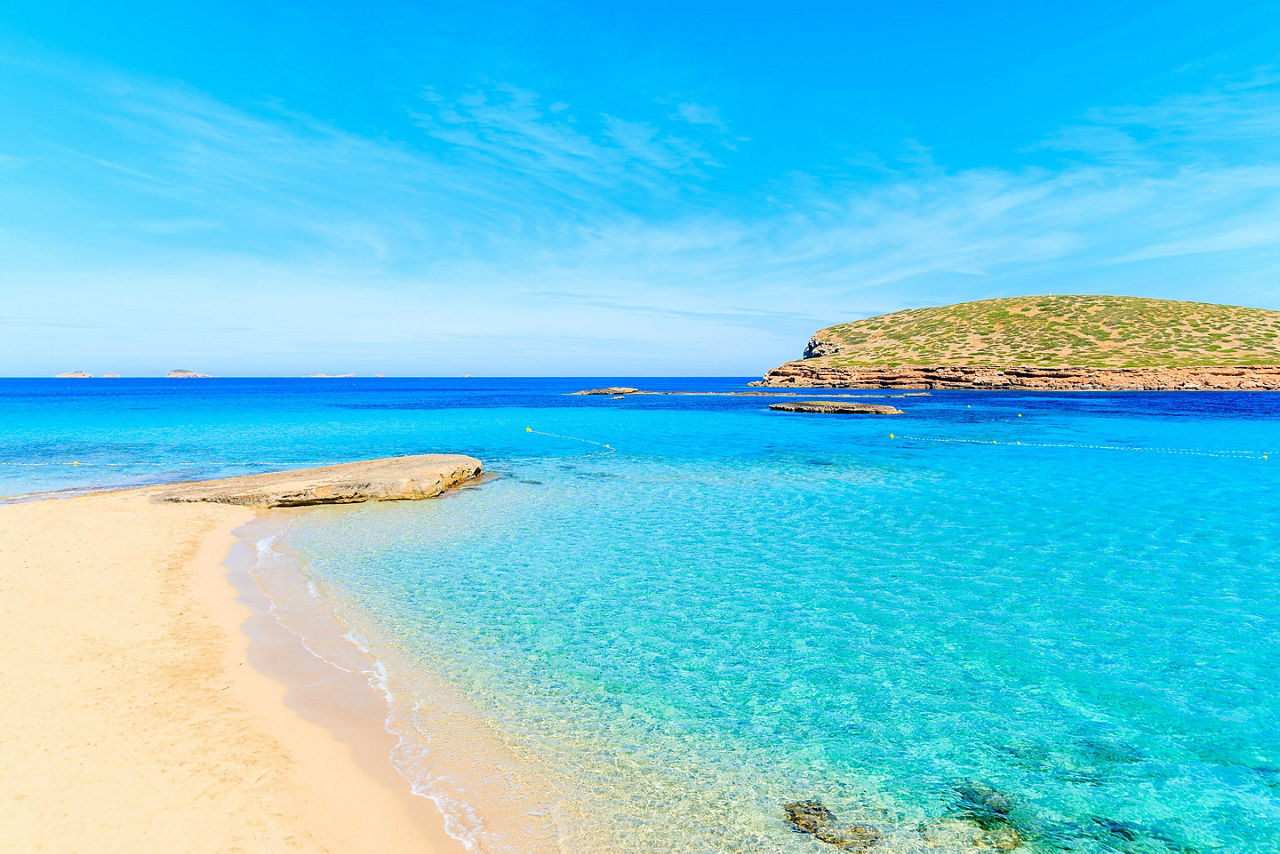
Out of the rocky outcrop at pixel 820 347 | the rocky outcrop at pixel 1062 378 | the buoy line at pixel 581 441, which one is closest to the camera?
the buoy line at pixel 581 441

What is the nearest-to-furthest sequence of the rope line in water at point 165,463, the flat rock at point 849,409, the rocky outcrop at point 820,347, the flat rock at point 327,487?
the flat rock at point 327,487 → the rope line in water at point 165,463 → the flat rock at point 849,409 → the rocky outcrop at point 820,347

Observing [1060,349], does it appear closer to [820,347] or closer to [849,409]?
[820,347]

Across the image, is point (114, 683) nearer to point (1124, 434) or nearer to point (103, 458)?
point (103, 458)

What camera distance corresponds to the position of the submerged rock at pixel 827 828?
5.66m

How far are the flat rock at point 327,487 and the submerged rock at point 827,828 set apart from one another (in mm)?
20082

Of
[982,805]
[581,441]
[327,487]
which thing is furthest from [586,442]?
[982,805]

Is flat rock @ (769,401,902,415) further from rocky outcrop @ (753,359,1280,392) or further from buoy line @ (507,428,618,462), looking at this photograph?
rocky outcrop @ (753,359,1280,392)

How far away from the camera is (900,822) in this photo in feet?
19.5

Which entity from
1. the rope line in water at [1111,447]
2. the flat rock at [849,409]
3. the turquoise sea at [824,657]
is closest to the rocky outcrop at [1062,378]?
the flat rock at [849,409]

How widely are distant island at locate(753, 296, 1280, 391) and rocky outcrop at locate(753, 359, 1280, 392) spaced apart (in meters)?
0.16

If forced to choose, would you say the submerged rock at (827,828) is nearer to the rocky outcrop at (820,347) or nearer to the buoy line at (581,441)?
the buoy line at (581,441)

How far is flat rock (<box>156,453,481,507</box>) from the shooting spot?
22453 millimetres

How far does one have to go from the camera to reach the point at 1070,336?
400 feet

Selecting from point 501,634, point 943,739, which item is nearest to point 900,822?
point 943,739
